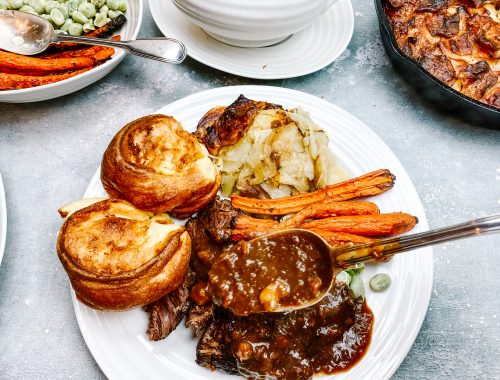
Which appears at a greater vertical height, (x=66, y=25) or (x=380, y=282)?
(x=66, y=25)

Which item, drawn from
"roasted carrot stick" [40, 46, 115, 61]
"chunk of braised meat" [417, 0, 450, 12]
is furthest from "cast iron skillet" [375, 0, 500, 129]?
"roasted carrot stick" [40, 46, 115, 61]

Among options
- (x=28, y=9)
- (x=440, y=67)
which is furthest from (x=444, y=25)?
(x=28, y=9)

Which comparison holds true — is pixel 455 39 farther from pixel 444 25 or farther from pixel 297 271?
pixel 297 271

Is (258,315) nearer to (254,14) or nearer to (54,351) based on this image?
(54,351)

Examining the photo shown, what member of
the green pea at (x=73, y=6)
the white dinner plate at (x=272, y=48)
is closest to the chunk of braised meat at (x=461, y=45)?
the white dinner plate at (x=272, y=48)

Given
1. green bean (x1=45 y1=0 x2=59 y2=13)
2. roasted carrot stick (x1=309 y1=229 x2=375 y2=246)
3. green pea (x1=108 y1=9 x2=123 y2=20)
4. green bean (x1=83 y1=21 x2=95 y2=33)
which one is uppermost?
green bean (x1=45 y1=0 x2=59 y2=13)

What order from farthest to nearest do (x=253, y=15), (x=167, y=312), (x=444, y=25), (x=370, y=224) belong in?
(x=444, y=25), (x=253, y=15), (x=370, y=224), (x=167, y=312)

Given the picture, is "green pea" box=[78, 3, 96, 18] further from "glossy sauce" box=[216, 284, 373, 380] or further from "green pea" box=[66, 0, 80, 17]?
"glossy sauce" box=[216, 284, 373, 380]
